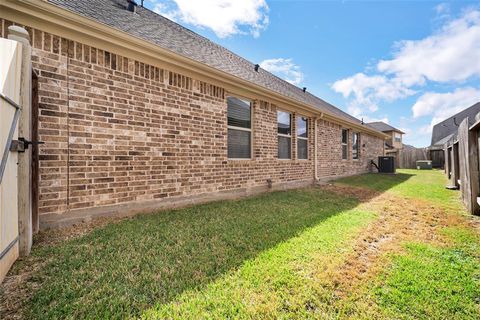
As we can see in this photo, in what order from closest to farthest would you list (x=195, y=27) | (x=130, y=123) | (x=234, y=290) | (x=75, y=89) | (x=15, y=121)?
(x=234, y=290) < (x=15, y=121) < (x=75, y=89) < (x=130, y=123) < (x=195, y=27)

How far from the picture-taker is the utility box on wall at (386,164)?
14.6m

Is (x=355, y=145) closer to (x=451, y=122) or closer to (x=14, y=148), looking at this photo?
(x=14, y=148)

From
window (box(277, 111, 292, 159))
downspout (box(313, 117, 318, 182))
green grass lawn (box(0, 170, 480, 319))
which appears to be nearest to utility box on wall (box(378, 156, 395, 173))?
downspout (box(313, 117, 318, 182))

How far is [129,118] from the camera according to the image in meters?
3.96

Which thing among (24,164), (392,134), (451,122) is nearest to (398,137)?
(392,134)

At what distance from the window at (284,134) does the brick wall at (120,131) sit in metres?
2.10

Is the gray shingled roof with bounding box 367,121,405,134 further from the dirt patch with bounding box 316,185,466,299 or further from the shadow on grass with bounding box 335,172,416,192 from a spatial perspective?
the dirt patch with bounding box 316,185,466,299

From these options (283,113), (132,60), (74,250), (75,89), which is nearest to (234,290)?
(74,250)

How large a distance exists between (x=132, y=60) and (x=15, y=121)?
240 centimetres

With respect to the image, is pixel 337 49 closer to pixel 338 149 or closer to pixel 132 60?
pixel 338 149

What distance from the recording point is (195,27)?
838cm

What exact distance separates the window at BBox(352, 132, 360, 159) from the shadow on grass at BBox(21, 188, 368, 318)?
9869mm

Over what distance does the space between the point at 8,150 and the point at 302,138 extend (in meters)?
8.05

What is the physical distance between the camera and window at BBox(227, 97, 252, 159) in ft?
19.4
